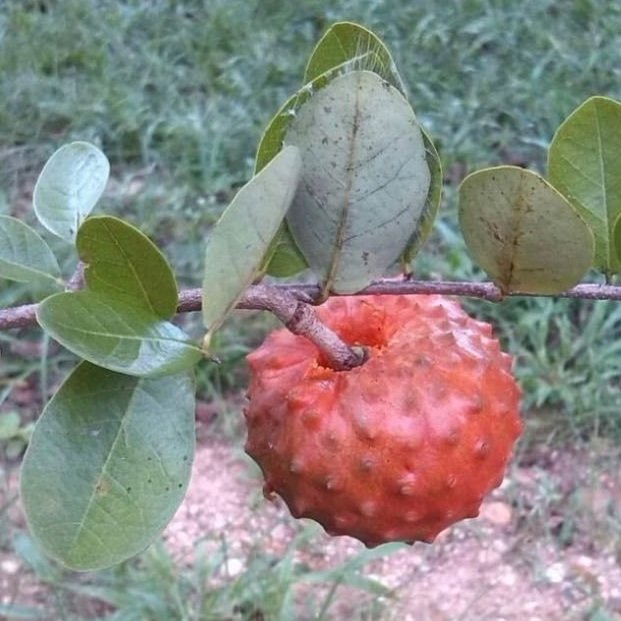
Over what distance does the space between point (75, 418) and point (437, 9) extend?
3.30 metres

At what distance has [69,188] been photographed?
30.0 inches

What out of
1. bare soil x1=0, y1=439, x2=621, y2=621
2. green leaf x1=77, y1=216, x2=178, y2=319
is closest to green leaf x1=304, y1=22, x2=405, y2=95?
green leaf x1=77, y1=216, x2=178, y2=319

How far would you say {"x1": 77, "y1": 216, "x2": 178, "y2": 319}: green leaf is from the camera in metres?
0.53

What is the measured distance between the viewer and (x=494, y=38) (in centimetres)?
352

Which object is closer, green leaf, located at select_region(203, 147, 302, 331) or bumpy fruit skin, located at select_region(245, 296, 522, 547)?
green leaf, located at select_region(203, 147, 302, 331)

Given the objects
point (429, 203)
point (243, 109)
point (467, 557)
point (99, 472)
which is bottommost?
point (467, 557)

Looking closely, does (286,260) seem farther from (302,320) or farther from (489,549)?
(489,549)

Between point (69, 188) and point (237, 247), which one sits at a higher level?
point (237, 247)

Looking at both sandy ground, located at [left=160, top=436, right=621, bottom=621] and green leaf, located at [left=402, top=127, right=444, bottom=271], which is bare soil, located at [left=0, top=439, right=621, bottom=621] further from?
green leaf, located at [left=402, top=127, right=444, bottom=271]

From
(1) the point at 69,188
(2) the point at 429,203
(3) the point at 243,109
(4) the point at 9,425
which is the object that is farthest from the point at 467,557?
(2) the point at 429,203

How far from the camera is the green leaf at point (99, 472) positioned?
21.8 inches

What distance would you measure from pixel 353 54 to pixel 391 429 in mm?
185

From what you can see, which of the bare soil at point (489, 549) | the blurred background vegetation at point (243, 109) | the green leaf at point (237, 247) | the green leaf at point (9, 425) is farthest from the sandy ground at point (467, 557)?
the green leaf at point (237, 247)

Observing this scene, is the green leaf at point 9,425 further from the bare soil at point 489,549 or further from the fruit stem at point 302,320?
the fruit stem at point 302,320
